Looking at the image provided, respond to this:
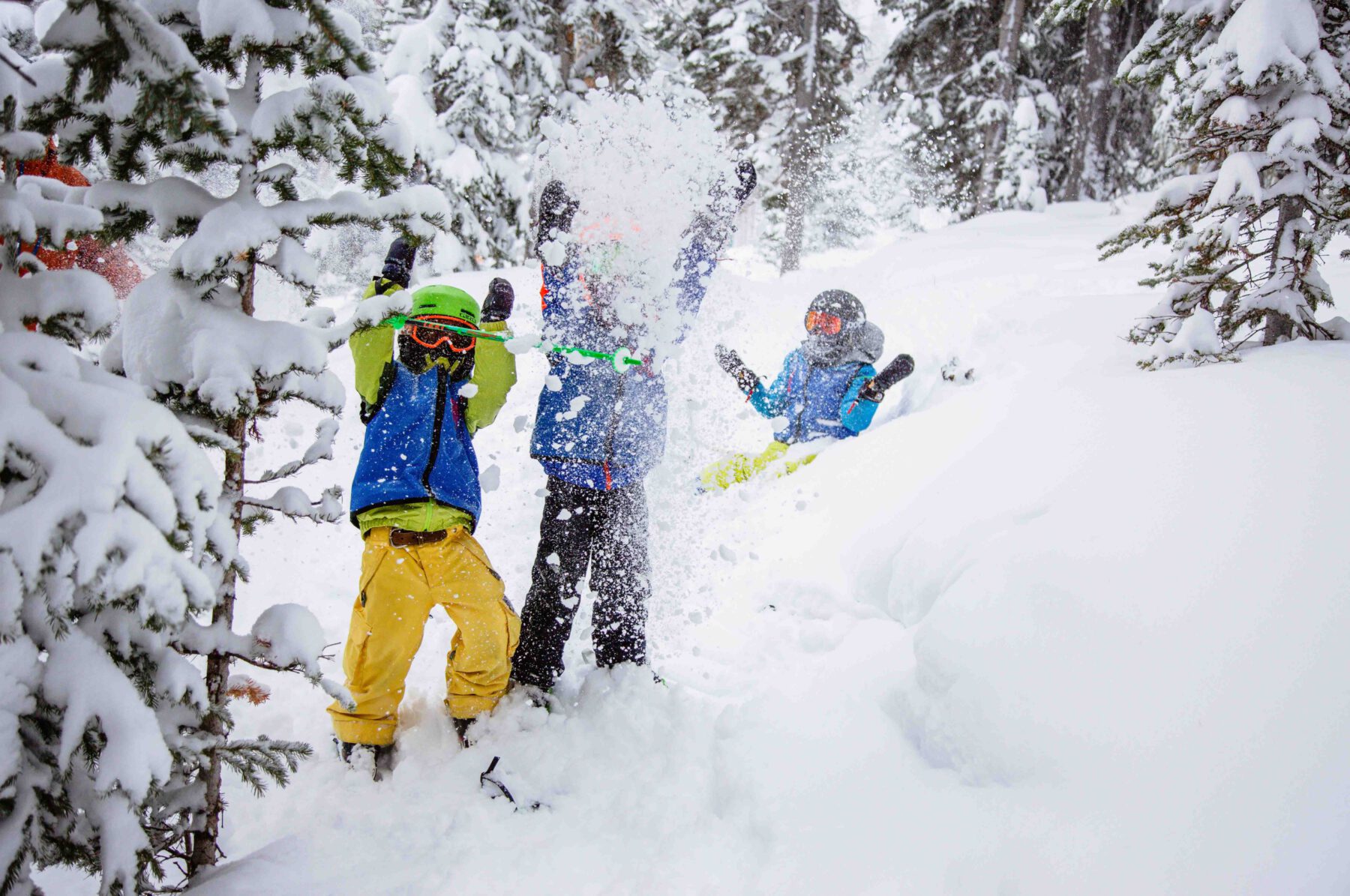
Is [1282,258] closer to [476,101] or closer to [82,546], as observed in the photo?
[82,546]

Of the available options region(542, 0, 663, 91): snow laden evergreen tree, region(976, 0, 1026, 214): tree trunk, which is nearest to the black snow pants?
region(542, 0, 663, 91): snow laden evergreen tree

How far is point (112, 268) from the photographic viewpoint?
5527 millimetres

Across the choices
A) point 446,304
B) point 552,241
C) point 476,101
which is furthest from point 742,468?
point 476,101

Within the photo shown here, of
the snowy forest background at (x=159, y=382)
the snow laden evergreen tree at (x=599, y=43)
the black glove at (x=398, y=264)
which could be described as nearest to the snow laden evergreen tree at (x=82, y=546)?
the snowy forest background at (x=159, y=382)

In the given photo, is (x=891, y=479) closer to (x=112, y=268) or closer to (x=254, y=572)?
(x=254, y=572)

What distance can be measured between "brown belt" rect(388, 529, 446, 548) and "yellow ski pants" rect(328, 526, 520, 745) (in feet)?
0.06

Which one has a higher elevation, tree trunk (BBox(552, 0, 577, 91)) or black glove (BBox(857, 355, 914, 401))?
tree trunk (BBox(552, 0, 577, 91))

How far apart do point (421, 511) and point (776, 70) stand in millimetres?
16478

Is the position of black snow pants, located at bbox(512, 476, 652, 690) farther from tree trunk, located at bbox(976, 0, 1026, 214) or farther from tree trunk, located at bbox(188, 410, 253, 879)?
tree trunk, located at bbox(976, 0, 1026, 214)

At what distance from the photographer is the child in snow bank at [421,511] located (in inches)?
114

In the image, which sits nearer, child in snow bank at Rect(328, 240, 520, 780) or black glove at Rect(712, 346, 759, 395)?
child in snow bank at Rect(328, 240, 520, 780)

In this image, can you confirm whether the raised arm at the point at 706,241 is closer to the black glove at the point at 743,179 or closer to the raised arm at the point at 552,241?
the black glove at the point at 743,179

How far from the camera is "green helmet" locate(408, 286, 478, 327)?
3.06m

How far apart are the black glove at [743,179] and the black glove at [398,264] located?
1592 millimetres
